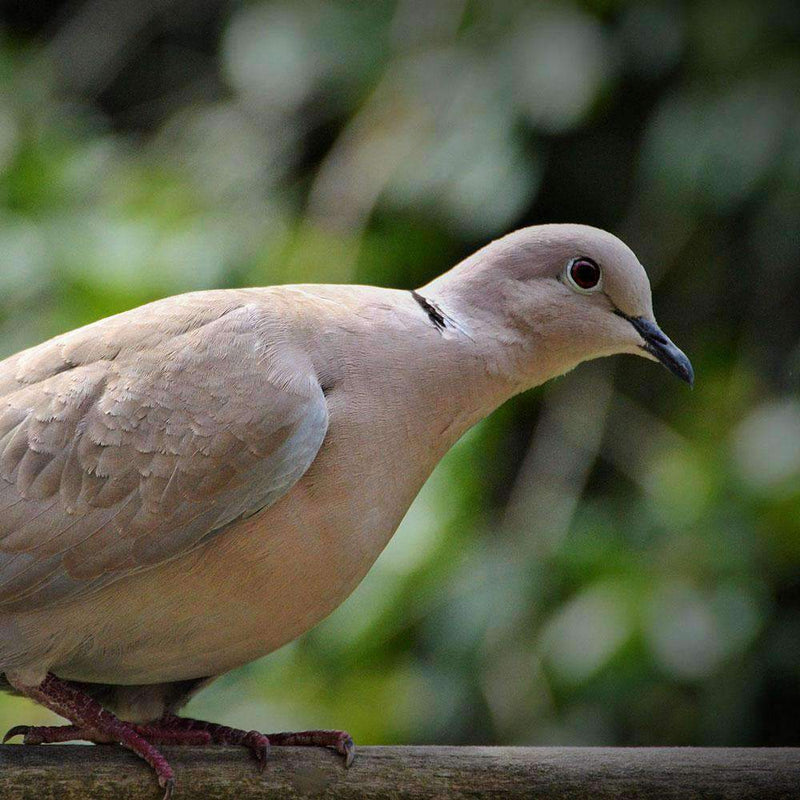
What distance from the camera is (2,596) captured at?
1.43 metres

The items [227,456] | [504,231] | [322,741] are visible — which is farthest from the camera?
[504,231]

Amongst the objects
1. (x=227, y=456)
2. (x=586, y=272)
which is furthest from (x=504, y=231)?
(x=227, y=456)

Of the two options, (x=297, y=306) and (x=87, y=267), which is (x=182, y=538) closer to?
(x=297, y=306)

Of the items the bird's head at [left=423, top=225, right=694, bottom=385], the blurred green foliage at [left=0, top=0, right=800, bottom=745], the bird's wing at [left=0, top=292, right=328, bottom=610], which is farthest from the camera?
the blurred green foliage at [left=0, top=0, right=800, bottom=745]

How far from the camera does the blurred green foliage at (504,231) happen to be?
2.68 metres

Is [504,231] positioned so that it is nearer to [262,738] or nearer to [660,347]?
[660,347]

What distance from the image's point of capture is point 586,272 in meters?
1.57

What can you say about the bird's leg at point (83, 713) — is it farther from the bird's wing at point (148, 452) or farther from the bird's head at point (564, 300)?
the bird's head at point (564, 300)

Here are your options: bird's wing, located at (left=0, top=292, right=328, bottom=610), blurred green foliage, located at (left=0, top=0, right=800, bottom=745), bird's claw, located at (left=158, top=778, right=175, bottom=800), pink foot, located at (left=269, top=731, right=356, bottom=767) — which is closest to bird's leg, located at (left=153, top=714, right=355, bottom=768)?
pink foot, located at (left=269, top=731, right=356, bottom=767)

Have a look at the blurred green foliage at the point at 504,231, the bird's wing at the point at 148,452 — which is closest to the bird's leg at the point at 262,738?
the bird's wing at the point at 148,452

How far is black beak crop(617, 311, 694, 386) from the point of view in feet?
5.16

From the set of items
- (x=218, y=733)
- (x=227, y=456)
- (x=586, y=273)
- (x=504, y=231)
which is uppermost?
(x=586, y=273)

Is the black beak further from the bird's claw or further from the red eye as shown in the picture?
the bird's claw

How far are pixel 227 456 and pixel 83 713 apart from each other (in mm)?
404
